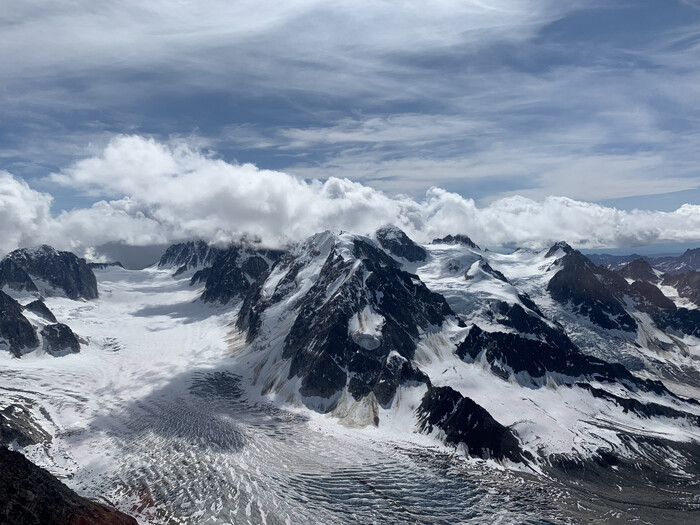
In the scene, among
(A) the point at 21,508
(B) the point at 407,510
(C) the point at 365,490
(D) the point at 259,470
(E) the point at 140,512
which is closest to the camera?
(A) the point at 21,508

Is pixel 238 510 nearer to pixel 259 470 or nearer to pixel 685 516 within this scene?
pixel 259 470

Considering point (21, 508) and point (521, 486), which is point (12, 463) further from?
point (521, 486)

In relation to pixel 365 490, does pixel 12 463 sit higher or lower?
higher

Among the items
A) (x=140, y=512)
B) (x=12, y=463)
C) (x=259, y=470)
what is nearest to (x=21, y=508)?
(x=12, y=463)

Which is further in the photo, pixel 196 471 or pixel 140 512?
pixel 196 471

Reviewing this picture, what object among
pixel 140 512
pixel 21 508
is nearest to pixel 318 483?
pixel 140 512

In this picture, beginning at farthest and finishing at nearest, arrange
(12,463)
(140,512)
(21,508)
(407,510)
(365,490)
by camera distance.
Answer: (365,490) → (407,510) → (140,512) → (12,463) → (21,508)
